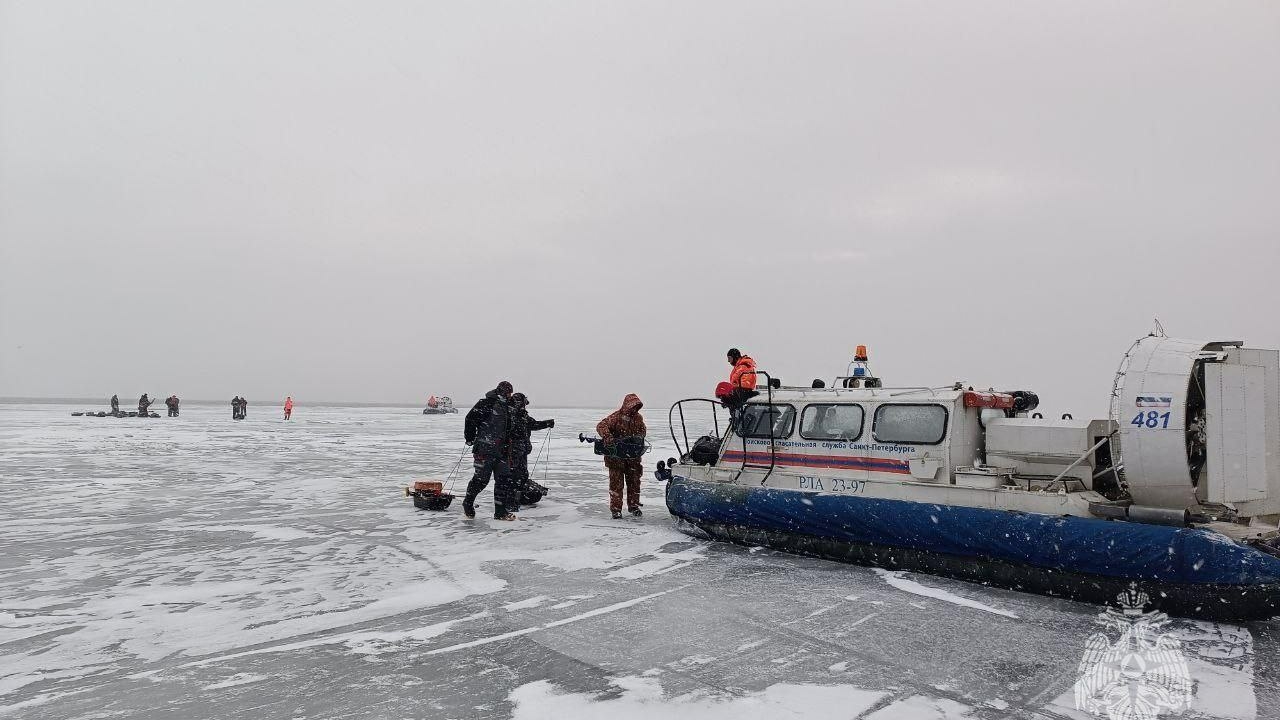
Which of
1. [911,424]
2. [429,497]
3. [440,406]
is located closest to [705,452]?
[911,424]

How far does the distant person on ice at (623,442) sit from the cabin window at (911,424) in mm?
2773

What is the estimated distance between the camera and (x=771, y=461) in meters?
7.16

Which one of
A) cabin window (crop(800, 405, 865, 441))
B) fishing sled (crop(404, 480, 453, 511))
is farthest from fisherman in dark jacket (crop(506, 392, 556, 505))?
cabin window (crop(800, 405, 865, 441))

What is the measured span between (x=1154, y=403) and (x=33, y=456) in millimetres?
19833

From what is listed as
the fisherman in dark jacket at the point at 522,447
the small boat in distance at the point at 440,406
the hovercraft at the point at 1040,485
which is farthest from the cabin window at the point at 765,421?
the small boat in distance at the point at 440,406

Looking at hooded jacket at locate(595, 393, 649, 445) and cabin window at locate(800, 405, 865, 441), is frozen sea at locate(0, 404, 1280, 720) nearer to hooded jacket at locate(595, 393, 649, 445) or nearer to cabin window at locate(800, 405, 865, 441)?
hooded jacket at locate(595, 393, 649, 445)

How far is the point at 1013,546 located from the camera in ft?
16.8

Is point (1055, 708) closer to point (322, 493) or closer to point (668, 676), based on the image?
point (668, 676)

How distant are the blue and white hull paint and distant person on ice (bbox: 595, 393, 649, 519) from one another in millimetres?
1361

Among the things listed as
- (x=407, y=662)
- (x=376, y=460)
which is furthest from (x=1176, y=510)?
(x=376, y=460)

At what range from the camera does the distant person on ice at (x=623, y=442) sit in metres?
8.22

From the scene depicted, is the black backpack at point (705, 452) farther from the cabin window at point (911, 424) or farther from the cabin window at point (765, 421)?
the cabin window at point (911, 424)

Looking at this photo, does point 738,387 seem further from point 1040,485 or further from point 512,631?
point 512,631

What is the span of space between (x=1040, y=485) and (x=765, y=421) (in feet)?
8.50
